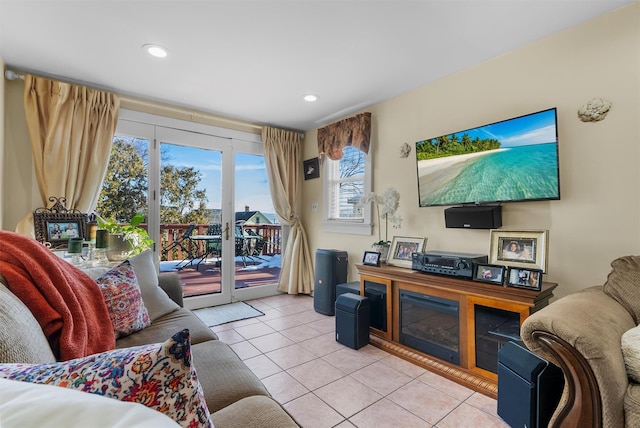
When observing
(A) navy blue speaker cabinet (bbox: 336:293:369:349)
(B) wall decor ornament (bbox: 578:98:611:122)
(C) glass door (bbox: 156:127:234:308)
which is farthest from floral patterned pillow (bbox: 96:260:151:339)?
(B) wall decor ornament (bbox: 578:98:611:122)

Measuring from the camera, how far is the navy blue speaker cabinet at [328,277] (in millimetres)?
3385

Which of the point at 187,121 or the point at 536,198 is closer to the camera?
the point at 536,198

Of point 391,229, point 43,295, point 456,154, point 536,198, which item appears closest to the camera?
point 43,295

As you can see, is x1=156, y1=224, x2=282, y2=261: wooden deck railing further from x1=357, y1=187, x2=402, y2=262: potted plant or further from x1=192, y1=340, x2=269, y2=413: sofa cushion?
x1=192, y1=340, x2=269, y2=413: sofa cushion

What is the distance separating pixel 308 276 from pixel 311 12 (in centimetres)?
Answer: 317

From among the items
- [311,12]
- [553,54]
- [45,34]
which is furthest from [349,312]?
[45,34]

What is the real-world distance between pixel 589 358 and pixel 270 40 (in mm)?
2504

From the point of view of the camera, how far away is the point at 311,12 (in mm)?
1853

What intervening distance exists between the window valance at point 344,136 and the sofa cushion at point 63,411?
10.4ft

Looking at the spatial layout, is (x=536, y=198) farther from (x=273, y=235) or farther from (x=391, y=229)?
(x=273, y=235)

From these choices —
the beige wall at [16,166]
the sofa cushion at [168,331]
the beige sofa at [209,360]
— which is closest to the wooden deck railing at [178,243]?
the beige wall at [16,166]

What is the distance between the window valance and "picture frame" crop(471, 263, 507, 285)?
178 cm

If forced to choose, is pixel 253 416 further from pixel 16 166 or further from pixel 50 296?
pixel 16 166

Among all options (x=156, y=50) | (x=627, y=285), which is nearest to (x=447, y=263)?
(x=627, y=285)
